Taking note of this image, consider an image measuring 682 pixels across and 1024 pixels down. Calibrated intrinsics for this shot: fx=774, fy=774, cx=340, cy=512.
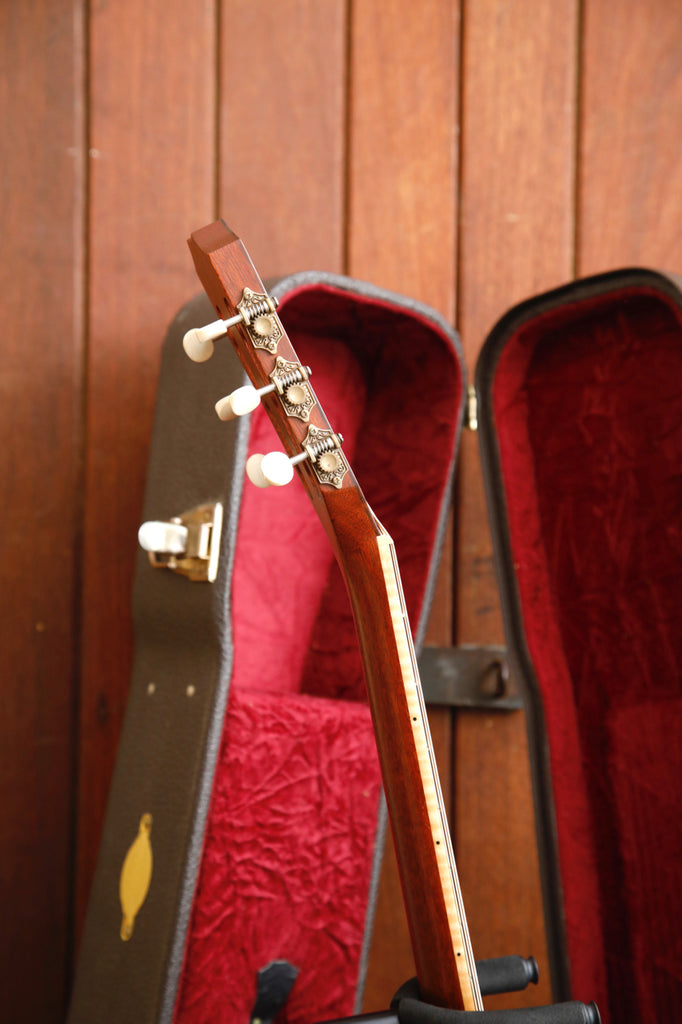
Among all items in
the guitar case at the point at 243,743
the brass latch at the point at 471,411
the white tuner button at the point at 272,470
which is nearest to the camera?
the white tuner button at the point at 272,470

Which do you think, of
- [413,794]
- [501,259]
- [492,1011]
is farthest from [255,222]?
[492,1011]

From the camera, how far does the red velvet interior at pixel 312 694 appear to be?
58 cm

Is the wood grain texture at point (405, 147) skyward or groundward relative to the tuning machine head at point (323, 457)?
skyward

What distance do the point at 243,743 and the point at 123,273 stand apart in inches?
19.7

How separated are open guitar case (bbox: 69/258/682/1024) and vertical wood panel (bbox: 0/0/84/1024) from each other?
18cm

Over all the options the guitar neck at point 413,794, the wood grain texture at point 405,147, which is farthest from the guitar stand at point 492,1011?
the wood grain texture at point 405,147

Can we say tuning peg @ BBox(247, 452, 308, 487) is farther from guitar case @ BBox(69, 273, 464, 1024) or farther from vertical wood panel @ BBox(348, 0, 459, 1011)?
vertical wood panel @ BBox(348, 0, 459, 1011)

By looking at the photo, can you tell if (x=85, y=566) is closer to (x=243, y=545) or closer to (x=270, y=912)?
(x=243, y=545)

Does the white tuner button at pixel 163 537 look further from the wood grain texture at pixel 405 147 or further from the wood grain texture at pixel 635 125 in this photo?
the wood grain texture at pixel 635 125

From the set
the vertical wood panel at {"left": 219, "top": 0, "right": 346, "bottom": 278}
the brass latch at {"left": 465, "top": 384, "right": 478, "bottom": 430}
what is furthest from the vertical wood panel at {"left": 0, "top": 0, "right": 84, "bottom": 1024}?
the brass latch at {"left": 465, "top": 384, "right": 478, "bottom": 430}

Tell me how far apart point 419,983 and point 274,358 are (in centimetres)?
37

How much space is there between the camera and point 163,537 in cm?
58

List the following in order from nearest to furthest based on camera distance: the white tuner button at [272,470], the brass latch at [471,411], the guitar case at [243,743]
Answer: the white tuner button at [272,470] → the guitar case at [243,743] → the brass latch at [471,411]

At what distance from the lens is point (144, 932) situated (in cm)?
56
